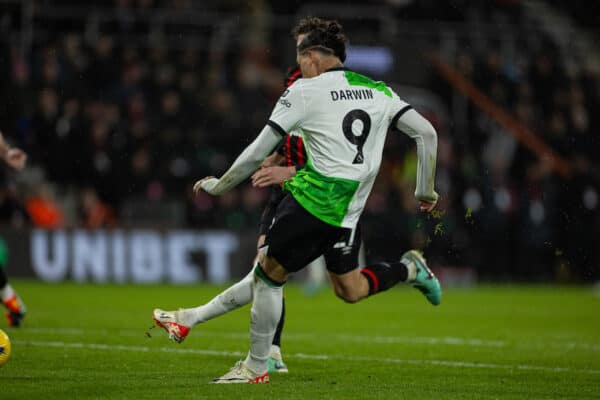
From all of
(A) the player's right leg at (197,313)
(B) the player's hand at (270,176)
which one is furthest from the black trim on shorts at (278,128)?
(A) the player's right leg at (197,313)

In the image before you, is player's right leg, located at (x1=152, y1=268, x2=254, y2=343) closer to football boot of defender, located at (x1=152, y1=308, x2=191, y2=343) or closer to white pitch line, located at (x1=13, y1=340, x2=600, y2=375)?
football boot of defender, located at (x1=152, y1=308, x2=191, y2=343)

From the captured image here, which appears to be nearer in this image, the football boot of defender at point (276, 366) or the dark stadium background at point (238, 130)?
the football boot of defender at point (276, 366)

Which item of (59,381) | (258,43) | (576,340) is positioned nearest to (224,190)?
(59,381)

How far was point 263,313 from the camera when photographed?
22.9ft

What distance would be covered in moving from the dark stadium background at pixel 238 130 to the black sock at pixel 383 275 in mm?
9501

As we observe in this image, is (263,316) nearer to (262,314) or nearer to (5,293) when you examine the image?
(262,314)

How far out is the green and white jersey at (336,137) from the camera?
6910mm

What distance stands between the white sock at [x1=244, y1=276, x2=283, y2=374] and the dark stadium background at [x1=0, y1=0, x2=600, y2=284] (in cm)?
1081

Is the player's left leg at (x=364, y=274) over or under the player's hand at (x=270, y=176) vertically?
under

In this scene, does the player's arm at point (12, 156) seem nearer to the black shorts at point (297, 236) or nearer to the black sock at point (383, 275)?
the black shorts at point (297, 236)

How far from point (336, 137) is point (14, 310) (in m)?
4.68

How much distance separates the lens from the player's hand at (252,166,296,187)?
280 inches

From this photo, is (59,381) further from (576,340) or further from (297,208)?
(576,340)

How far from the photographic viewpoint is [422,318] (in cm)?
1324
